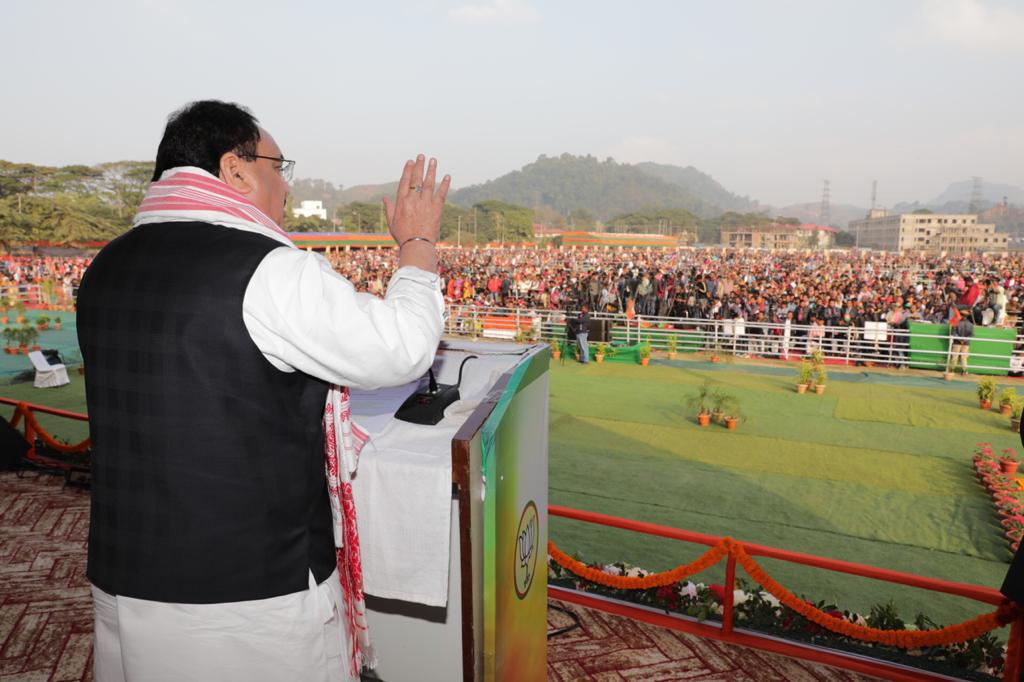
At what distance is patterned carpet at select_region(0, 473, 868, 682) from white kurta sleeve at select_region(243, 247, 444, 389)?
258cm

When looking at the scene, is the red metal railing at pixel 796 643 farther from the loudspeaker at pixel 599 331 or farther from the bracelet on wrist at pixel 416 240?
the loudspeaker at pixel 599 331

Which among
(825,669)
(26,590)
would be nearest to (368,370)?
(825,669)

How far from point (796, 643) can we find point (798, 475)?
154 inches

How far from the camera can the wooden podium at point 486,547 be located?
4.22 feet

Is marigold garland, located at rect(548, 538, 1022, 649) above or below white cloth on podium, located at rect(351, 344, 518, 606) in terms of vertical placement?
below

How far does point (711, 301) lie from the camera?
650 inches

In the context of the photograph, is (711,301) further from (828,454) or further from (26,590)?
(26,590)

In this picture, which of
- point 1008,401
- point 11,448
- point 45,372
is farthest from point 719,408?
point 45,372

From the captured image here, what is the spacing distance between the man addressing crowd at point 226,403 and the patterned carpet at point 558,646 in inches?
91.0

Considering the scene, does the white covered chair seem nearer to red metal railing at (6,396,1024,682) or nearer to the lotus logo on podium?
red metal railing at (6,396,1024,682)

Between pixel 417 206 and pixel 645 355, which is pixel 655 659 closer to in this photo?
pixel 417 206

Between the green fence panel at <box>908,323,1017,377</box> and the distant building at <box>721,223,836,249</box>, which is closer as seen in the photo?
the green fence panel at <box>908,323,1017,377</box>

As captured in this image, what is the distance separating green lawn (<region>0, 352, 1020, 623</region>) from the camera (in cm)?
512

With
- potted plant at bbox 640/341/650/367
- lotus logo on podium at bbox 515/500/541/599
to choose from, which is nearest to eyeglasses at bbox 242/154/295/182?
lotus logo on podium at bbox 515/500/541/599
